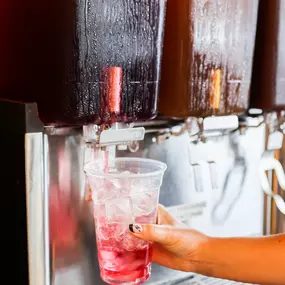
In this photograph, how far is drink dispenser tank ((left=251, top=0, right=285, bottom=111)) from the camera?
49.8 inches

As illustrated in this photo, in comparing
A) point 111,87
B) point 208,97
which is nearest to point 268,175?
point 208,97

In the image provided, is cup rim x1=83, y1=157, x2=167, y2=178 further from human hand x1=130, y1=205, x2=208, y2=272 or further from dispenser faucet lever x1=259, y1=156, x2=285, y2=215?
dispenser faucet lever x1=259, y1=156, x2=285, y2=215

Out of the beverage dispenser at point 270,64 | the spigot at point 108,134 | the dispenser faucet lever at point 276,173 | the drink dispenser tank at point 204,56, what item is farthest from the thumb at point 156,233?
the dispenser faucet lever at point 276,173

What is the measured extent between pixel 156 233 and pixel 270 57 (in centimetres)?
56

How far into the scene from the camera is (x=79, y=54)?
903 mm

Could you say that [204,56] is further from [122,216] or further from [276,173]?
[276,173]

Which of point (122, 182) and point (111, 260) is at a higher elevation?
point (122, 182)

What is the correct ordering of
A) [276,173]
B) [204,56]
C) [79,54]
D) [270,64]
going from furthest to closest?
[276,173] → [270,64] → [204,56] → [79,54]

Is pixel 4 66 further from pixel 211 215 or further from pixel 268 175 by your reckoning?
pixel 268 175

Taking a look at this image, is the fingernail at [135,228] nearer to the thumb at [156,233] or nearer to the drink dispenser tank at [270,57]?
the thumb at [156,233]

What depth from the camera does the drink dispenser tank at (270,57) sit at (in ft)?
4.15

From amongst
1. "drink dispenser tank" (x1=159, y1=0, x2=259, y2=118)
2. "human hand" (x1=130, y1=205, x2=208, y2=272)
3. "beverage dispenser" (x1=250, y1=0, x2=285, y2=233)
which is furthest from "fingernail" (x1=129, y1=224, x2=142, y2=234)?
"beverage dispenser" (x1=250, y1=0, x2=285, y2=233)

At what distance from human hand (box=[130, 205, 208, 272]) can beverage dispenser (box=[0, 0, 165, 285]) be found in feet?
0.55

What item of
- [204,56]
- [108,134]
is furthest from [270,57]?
[108,134]
